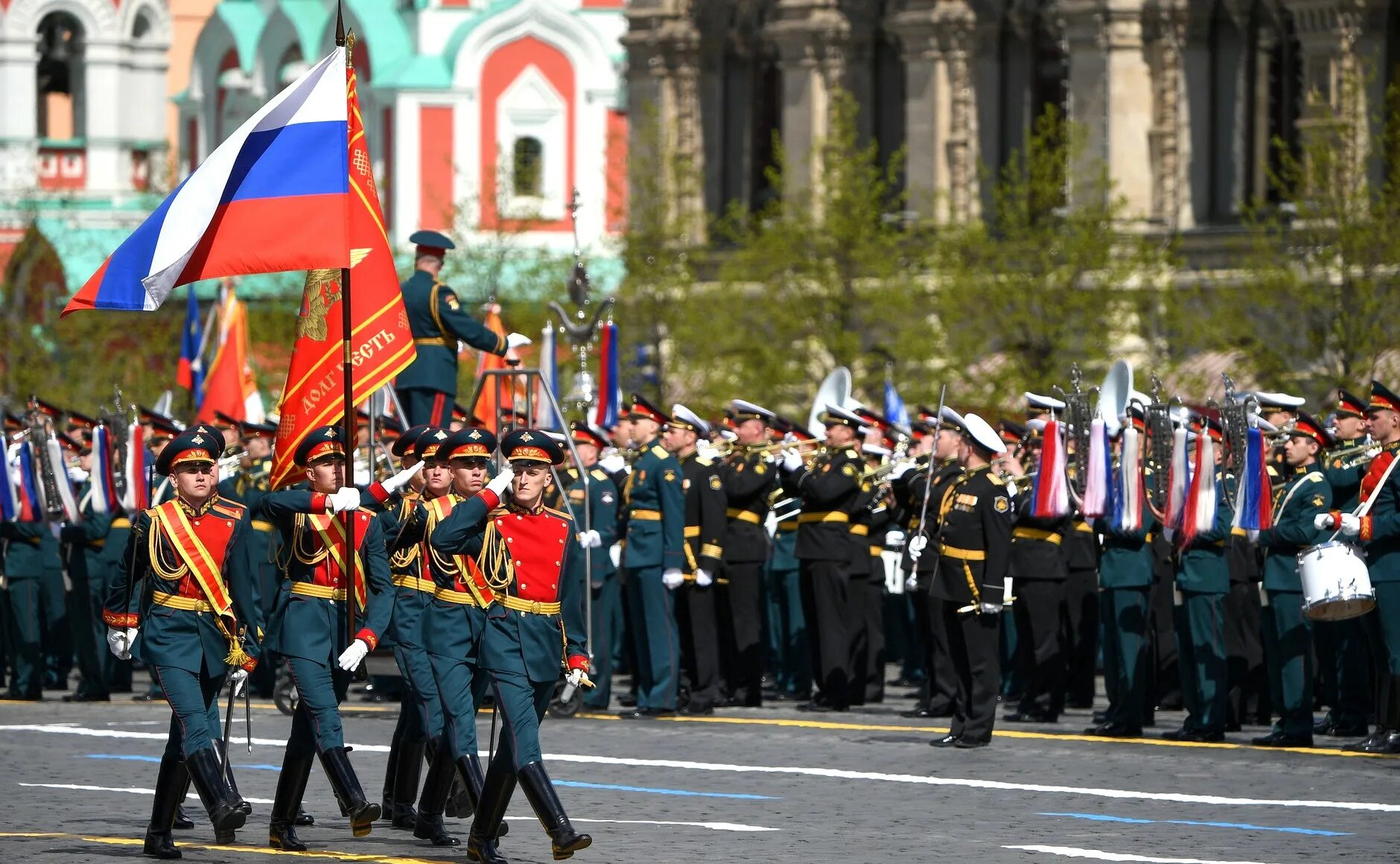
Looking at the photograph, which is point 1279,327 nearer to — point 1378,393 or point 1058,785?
point 1378,393

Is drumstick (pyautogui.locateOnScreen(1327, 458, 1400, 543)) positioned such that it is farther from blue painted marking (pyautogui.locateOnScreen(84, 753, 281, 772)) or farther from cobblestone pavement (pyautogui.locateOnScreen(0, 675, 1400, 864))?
blue painted marking (pyautogui.locateOnScreen(84, 753, 281, 772))

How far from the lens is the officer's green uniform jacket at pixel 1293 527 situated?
1836 centimetres

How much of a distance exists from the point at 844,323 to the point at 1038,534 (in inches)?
809

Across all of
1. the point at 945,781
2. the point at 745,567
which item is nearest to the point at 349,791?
the point at 945,781

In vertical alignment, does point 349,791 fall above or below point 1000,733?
above

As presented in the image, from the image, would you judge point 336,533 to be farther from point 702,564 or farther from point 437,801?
point 702,564

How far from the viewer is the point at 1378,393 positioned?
59.7 ft

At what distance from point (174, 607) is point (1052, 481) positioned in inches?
279

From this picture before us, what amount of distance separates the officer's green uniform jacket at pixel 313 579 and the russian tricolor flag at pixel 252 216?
114 centimetres

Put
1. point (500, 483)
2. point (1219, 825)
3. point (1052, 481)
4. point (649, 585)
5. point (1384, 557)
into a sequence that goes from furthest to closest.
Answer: point (649, 585)
point (1052, 481)
point (1384, 557)
point (1219, 825)
point (500, 483)

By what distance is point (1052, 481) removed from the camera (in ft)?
64.7

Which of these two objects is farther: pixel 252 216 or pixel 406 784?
pixel 252 216

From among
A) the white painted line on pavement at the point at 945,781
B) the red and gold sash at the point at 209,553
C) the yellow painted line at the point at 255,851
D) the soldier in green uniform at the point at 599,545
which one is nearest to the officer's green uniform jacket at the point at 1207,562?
the white painted line on pavement at the point at 945,781

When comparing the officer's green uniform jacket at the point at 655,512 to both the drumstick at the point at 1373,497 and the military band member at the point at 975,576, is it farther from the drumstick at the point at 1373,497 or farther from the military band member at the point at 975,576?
the drumstick at the point at 1373,497
